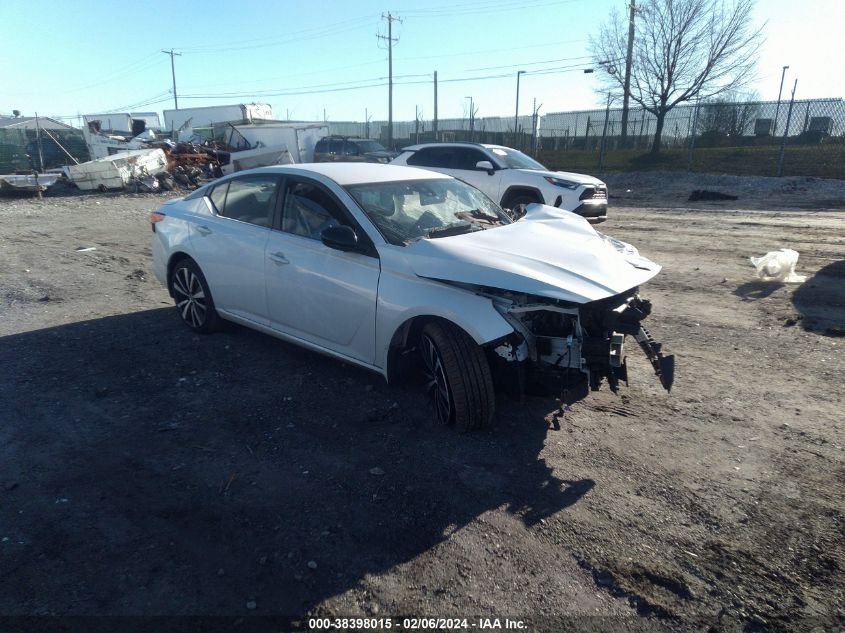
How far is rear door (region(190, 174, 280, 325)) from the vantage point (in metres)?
4.92

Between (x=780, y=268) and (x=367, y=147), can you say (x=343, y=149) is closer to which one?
(x=367, y=147)

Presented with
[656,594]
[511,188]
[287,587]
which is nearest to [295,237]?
[287,587]

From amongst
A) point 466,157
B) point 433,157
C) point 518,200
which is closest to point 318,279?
point 518,200

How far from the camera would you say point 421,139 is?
137 ft

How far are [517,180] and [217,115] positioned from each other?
28.3m

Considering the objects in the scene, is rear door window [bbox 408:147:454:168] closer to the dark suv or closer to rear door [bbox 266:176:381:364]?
rear door [bbox 266:176:381:364]

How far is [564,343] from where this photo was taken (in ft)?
11.7

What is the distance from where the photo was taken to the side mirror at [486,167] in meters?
11.3

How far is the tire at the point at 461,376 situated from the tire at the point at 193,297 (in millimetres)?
2676

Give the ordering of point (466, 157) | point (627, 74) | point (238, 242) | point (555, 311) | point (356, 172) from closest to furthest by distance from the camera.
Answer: point (555, 311) → point (356, 172) → point (238, 242) → point (466, 157) → point (627, 74)

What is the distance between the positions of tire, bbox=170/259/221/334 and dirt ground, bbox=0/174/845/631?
171 millimetres

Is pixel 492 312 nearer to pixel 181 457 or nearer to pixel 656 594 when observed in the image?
pixel 656 594

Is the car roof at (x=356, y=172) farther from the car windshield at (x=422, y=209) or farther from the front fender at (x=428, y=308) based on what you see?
the front fender at (x=428, y=308)

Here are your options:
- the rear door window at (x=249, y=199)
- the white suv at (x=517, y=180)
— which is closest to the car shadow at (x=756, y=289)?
the white suv at (x=517, y=180)
